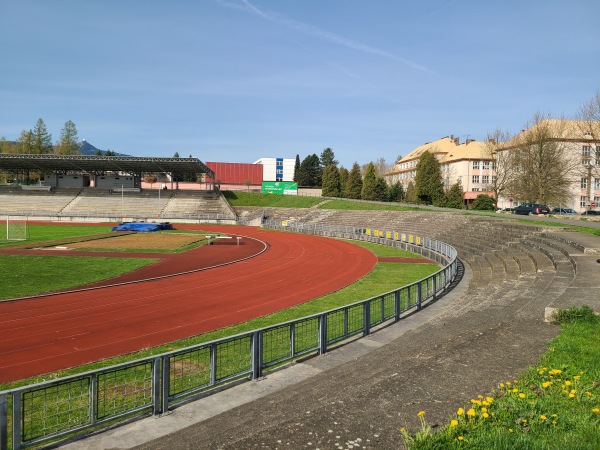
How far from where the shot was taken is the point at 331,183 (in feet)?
316

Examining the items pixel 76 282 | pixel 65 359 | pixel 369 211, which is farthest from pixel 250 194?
pixel 65 359

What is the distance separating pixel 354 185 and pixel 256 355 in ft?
278

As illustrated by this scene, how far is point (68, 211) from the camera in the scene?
229ft

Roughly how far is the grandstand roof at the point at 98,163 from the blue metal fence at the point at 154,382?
2319 inches

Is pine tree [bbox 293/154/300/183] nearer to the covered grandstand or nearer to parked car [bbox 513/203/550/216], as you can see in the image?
the covered grandstand

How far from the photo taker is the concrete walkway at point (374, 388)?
6172 millimetres

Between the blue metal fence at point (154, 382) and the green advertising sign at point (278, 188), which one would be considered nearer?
the blue metal fence at point (154, 382)

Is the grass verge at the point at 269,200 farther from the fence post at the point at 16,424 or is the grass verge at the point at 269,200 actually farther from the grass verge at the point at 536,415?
the fence post at the point at 16,424

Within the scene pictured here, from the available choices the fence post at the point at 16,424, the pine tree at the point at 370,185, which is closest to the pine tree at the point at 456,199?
the pine tree at the point at 370,185

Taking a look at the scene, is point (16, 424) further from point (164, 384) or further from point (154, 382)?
point (164, 384)

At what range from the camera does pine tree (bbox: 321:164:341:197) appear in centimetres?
9612

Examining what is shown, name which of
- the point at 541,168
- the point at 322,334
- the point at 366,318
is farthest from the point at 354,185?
the point at 322,334

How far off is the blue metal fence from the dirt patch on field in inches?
1089

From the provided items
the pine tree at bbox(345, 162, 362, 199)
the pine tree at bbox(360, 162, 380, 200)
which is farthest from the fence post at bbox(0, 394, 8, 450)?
the pine tree at bbox(345, 162, 362, 199)
